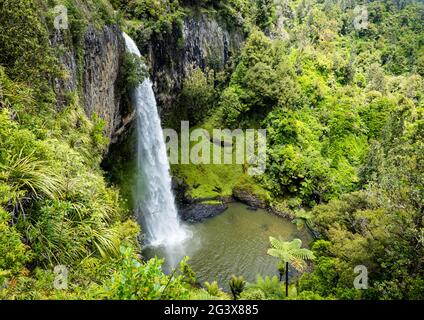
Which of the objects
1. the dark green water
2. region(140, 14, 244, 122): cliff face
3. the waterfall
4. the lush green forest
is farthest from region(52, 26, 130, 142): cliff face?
the dark green water

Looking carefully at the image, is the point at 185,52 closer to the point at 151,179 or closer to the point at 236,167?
the point at 236,167

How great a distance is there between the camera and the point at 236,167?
28984 mm

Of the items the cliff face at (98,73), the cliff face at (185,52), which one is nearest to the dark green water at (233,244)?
the cliff face at (98,73)

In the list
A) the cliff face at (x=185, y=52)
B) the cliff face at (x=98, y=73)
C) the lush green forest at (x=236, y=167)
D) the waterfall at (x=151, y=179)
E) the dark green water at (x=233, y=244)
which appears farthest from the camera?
the cliff face at (x=185, y=52)

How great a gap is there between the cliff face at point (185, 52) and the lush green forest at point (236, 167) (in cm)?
82

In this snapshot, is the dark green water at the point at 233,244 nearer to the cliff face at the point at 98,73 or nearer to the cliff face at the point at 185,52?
the cliff face at the point at 98,73

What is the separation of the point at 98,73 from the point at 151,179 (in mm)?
8020

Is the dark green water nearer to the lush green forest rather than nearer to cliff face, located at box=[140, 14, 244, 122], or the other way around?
the lush green forest

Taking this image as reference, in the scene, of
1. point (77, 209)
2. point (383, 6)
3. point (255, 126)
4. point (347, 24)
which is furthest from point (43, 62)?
point (383, 6)

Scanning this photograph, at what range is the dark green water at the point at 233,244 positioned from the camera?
19.4 metres

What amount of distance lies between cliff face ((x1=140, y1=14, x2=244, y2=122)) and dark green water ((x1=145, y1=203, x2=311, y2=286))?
8.83m

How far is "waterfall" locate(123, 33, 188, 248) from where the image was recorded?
20.4 meters
